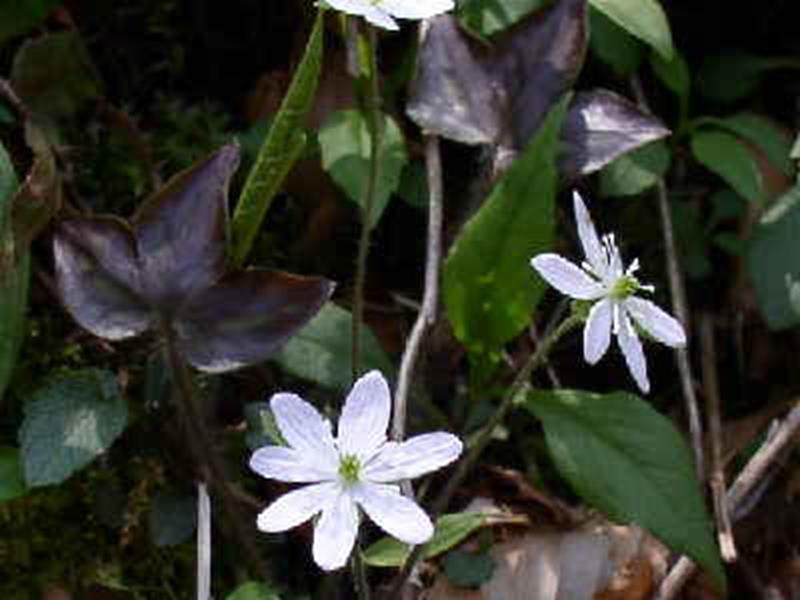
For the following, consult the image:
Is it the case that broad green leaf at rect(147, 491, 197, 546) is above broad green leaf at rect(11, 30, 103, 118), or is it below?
below

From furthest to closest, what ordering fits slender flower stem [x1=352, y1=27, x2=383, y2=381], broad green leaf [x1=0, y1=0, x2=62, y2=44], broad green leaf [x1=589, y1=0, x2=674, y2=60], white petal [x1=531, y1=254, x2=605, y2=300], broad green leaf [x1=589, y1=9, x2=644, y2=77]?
broad green leaf [x1=589, y1=9, x2=644, y2=77] → broad green leaf [x1=0, y1=0, x2=62, y2=44] → broad green leaf [x1=589, y1=0, x2=674, y2=60] → slender flower stem [x1=352, y1=27, x2=383, y2=381] → white petal [x1=531, y1=254, x2=605, y2=300]

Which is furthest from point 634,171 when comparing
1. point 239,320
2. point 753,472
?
point 239,320

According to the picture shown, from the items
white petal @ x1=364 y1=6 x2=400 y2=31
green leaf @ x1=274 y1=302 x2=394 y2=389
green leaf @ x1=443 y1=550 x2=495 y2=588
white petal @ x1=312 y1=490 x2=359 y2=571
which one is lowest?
green leaf @ x1=443 y1=550 x2=495 y2=588

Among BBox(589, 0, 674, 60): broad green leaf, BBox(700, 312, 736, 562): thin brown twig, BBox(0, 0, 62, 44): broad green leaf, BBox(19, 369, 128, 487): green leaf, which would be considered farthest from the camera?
BBox(0, 0, 62, 44): broad green leaf

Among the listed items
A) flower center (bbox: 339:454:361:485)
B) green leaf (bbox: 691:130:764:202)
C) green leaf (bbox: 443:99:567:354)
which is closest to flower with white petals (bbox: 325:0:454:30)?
green leaf (bbox: 443:99:567:354)

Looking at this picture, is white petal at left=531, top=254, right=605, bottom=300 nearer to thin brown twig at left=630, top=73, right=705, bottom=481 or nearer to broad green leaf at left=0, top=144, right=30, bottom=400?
thin brown twig at left=630, top=73, right=705, bottom=481

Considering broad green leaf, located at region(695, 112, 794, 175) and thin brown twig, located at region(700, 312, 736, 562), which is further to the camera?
broad green leaf, located at region(695, 112, 794, 175)

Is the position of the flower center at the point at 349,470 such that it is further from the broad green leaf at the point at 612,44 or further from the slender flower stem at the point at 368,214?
the broad green leaf at the point at 612,44
